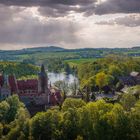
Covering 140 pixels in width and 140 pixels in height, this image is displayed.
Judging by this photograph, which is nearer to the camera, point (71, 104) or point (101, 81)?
point (71, 104)

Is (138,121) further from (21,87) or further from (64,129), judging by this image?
(21,87)

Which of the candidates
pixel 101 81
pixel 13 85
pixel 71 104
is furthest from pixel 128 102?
pixel 101 81

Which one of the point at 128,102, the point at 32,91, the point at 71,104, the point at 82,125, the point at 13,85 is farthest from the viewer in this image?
the point at 32,91

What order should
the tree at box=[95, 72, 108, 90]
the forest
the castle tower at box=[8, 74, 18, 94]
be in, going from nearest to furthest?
1. the forest
2. the castle tower at box=[8, 74, 18, 94]
3. the tree at box=[95, 72, 108, 90]

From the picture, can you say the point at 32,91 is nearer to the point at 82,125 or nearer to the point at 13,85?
the point at 13,85

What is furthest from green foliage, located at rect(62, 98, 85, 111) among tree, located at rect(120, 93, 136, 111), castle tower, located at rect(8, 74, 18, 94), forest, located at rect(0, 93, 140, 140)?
castle tower, located at rect(8, 74, 18, 94)

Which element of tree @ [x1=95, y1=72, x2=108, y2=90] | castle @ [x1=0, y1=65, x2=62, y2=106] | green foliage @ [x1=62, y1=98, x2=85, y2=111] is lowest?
tree @ [x1=95, y1=72, x2=108, y2=90]

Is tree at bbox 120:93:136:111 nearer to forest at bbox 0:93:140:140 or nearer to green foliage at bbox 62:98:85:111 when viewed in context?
green foliage at bbox 62:98:85:111

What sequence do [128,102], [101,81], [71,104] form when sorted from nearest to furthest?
1. [71,104]
2. [128,102]
3. [101,81]

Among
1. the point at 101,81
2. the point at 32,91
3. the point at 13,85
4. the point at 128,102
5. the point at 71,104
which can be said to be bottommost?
the point at 101,81

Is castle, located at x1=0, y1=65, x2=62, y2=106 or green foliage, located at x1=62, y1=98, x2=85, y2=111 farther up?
green foliage, located at x1=62, y1=98, x2=85, y2=111
